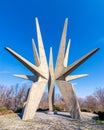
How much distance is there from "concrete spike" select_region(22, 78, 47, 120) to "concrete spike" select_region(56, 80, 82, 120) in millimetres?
1944

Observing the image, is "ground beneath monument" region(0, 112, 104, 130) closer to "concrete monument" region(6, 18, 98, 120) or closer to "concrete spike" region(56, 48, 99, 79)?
"concrete monument" region(6, 18, 98, 120)

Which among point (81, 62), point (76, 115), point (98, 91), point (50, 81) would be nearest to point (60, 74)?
point (50, 81)

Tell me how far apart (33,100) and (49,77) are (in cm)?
338

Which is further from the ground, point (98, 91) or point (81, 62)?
point (98, 91)

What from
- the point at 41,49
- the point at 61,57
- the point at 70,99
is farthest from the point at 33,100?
the point at 41,49

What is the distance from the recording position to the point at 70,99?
1245cm

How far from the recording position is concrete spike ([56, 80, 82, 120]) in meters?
11.8

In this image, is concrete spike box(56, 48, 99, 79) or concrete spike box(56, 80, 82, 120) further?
concrete spike box(56, 80, 82, 120)

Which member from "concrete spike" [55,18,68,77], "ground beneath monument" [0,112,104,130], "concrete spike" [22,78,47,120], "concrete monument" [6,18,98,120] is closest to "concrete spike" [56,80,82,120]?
"concrete monument" [6,18,98,120]

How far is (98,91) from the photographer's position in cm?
3859

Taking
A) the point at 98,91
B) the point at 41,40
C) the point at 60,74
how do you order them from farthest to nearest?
the point at 98,91 → the point at 41,40 → the point at 60,74

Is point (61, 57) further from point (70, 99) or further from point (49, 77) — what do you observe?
point (70, 99)

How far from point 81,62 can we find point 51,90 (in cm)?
468

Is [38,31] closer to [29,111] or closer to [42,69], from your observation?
[42,69]
